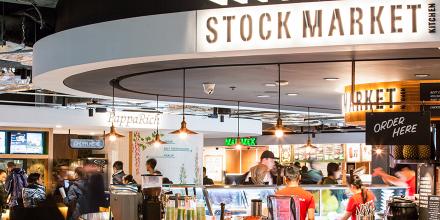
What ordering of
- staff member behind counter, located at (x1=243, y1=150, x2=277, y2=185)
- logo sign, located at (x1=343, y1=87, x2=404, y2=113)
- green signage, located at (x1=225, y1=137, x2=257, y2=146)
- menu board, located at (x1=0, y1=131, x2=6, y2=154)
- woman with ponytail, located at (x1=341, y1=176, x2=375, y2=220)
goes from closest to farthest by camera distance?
1. woman with ponytail, located at (x1=341, y1=176, x2=375, y2=220)
2. logo sign, located at (x1=343, y1=87, x2=404, y2=113)
3. staff member behind counter, located at (x1=243, y1=150, x2=277, y2=185)
4. menu board, located at (x1=0, y1=131, x2=6, y2=154)
5. green signage, located at (x1=225, y1=137, x2=257, y2=146)

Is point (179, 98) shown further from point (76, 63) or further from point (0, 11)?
point (76, 63)

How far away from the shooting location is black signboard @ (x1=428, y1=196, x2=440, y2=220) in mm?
6027

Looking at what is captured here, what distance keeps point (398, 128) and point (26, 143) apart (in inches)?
504

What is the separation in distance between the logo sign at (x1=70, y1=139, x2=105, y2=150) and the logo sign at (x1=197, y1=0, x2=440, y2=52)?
13164mm

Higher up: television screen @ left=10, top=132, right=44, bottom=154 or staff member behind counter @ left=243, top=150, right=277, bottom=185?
television screen @ left=10, top=132, right=44, bottom=154

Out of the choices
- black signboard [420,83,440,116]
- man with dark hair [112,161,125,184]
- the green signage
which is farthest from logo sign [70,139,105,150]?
black signboard [420,83,440,116]

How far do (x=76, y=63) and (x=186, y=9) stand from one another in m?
1.48

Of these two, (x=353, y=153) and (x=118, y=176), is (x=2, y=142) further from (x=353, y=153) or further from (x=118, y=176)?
(x=353, y=153)

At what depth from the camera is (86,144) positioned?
1942 centimetres

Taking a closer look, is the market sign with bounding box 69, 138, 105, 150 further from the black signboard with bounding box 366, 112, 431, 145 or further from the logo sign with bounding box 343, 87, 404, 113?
the black signboard with bounding box 366, 112, 431, 145

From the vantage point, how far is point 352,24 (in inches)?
238

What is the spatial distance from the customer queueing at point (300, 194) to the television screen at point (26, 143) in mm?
11311

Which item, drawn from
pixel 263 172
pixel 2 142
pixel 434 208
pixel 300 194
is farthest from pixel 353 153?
pixel 434 208

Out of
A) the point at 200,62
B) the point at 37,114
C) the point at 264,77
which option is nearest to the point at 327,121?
the point at 37,114
